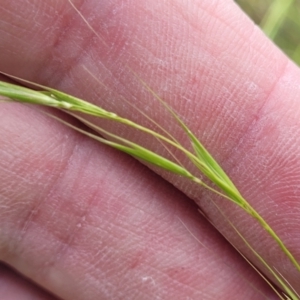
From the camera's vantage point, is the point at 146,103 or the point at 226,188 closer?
the point at 226,188

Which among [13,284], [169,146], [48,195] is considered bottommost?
[13,284]

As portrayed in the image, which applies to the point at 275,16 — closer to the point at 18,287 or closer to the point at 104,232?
the point at 104,232

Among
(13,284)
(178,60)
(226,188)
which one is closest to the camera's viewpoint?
(226,188)

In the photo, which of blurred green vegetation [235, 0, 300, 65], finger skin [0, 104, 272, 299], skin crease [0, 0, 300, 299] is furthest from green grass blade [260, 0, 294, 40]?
finger skin [0, 104, 272, 299]

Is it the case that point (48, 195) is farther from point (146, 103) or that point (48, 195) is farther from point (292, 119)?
point (292, 119)

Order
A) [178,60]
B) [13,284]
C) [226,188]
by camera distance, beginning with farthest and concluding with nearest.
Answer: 1. [13,284]
2. [178,60]
3. [226,188]

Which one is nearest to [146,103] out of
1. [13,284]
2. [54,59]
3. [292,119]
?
[54,59]

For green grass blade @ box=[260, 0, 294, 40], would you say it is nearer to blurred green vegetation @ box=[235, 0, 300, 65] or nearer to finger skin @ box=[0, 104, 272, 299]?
blurred green vegetation @ box=[235, 0, 300, 65]
